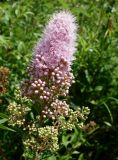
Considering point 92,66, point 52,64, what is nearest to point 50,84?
point 52,64

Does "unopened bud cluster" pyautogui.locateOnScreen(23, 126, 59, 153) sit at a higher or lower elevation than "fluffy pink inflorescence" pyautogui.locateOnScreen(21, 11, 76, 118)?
lower

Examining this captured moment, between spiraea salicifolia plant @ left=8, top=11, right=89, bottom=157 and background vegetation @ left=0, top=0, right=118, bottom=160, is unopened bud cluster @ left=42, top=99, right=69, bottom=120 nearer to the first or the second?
spiraea salicifolia plant @ left=8, top=11, right=89, bottom=157

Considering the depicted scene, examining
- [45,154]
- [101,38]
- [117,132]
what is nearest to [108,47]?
[101,38]

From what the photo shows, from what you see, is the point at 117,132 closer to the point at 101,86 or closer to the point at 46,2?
the point at 101,86

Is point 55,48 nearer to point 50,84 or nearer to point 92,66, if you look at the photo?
point 50,84

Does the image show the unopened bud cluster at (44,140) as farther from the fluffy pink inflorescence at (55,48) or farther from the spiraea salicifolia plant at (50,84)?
the fluffy pink inflorescence at (55,48)

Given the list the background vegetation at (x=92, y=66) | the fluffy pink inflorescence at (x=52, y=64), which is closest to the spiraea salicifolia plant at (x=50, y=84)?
the fluffy pink inflorescence at (x=52, y=64)

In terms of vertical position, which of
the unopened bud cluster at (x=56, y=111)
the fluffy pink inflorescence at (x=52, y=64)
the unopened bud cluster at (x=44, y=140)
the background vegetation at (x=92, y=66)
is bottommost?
the unopened bud cluster at (x=44, y=140)

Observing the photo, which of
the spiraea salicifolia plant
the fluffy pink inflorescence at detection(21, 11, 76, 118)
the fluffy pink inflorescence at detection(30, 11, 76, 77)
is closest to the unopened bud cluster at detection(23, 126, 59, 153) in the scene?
the spiraea salicifolia plant
